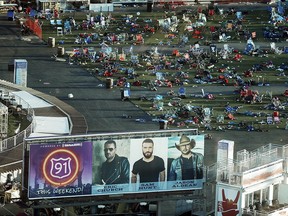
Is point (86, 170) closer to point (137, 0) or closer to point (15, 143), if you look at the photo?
point (15, 143)

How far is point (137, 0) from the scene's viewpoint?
126 m

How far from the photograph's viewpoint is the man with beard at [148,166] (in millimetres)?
70688

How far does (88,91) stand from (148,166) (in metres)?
30.8

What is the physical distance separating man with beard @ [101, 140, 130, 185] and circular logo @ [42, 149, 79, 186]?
4.21 ft

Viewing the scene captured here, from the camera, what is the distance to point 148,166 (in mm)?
70938

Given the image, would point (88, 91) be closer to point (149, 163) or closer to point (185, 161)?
point (185, 161)

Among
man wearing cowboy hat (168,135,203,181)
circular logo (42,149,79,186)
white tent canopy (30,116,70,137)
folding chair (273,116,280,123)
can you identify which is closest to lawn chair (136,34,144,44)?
folding chair (273,116,280,123)

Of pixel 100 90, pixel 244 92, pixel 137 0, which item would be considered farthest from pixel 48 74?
pixel 137 0

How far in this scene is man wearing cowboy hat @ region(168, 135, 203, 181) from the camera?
2810 inches

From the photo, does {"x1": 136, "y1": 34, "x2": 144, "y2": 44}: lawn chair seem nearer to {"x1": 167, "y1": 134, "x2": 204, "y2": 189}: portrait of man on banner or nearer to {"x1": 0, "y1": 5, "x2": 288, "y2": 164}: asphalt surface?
{"x1": 0, "y1": 5, "x2": 288, "y2": 164}: asphalt surface

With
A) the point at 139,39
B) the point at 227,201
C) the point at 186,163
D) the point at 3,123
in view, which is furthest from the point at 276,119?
the point at 227,201

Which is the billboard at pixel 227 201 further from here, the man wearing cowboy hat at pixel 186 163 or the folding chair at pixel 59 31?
the folding chair at pixel 59 31

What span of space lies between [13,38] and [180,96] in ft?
65.9

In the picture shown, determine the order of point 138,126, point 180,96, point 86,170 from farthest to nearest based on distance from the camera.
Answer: point 180,96 → point 138,126 → point 86,170
